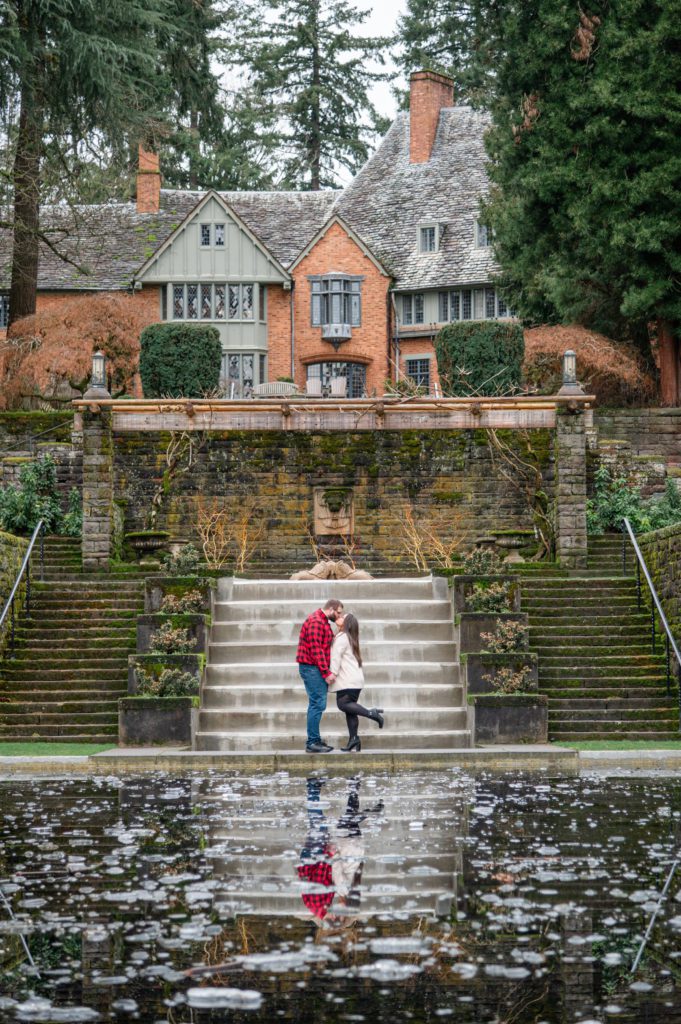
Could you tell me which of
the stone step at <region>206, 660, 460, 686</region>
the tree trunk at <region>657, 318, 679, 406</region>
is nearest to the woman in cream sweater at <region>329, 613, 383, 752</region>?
the stone step at <region>206, 660, 460, 686</region>

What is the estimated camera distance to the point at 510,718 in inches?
704

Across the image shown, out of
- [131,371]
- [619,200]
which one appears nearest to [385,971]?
[619,200]

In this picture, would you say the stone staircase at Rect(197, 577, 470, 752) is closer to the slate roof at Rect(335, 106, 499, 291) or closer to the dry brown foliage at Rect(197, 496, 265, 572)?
the dry brown foliage at Rect(197, 496, 265, 572)

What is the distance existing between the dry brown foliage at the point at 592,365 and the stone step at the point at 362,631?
1600 centimetres

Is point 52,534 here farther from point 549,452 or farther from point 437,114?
point 437,114

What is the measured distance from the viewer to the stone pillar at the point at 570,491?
26.8 metres

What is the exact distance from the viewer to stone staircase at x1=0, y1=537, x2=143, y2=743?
19156 millimetres

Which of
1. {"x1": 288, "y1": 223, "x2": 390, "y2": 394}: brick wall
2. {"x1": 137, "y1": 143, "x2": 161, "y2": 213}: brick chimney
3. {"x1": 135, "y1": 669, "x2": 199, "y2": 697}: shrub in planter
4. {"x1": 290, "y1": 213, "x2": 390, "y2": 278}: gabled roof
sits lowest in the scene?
{"x1": 135, "y1": 669, "x2": 199, "y2": 697}: shrub in planter

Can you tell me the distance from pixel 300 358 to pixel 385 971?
145 feet

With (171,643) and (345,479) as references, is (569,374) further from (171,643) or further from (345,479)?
(171,643)

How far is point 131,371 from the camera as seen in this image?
40406mm

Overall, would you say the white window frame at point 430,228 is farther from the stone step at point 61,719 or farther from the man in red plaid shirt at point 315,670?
the man in red plaid shirt at point 315,670

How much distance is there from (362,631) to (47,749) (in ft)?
16.2

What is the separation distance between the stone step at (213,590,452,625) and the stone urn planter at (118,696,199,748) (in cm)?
342
